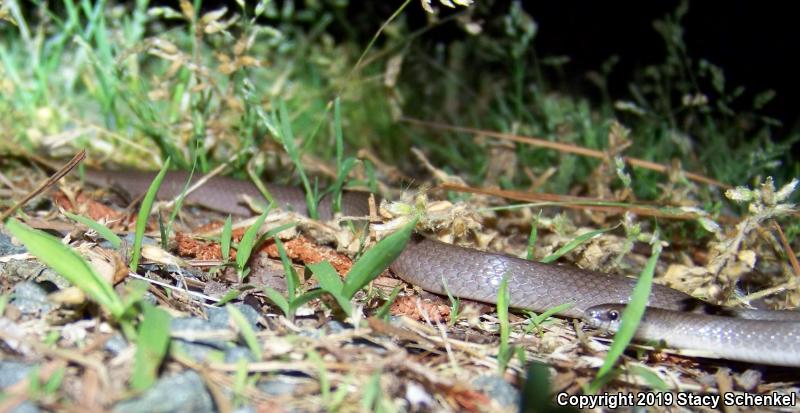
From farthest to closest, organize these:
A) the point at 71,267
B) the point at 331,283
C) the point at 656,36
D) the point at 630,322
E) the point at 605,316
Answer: the point at 656,36 → the point at 605,316 → the point at 331,283 → the point at 630,322 → the point at 71,267

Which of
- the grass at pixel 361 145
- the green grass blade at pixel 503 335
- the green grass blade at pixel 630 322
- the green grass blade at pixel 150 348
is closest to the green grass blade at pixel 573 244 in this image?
the grass at pixel 361 145

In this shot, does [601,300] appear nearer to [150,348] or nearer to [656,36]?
[150,348]

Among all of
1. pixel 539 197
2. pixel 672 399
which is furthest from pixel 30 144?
pixel 672 399

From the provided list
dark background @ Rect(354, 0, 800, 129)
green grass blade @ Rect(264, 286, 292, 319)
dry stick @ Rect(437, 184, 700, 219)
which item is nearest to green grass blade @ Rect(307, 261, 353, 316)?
green grass blade @ Rect(264, 286, 292, 319)

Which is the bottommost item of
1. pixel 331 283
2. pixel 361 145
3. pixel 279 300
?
pixel 279 300

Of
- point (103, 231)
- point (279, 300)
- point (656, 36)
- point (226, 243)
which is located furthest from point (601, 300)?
point (656, 36)

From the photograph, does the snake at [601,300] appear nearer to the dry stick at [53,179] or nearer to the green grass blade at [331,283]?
the green grass blade at [331,283]

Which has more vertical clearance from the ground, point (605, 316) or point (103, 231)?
point (605, 316)
